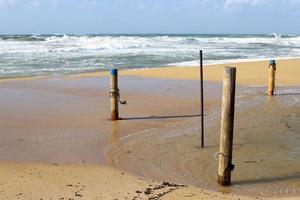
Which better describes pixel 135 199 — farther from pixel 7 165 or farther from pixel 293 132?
pixel 293 132

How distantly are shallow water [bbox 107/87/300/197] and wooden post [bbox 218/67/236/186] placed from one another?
0.57 feet

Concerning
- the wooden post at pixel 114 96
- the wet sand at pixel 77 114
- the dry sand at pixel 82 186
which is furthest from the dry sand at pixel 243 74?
the dry sand at pixel 82 186

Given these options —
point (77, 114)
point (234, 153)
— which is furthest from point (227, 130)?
point (77, 114)

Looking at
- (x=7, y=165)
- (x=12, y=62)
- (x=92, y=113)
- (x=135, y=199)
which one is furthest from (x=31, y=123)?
(x=12, y=62)

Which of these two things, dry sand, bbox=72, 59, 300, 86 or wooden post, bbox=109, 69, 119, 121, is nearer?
wooden post, bbox=109, 69, 119, 121

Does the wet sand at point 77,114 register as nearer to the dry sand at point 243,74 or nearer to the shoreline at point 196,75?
the shoreline at point 196,75

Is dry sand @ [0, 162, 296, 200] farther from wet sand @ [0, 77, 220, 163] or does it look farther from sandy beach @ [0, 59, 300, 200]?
wet sand @ [0, 77, 220, 163]

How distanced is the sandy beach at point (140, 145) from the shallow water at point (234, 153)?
0.01m

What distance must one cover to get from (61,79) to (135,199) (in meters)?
12.7

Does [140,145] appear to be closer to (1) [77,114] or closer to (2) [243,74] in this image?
(1) [77,114]

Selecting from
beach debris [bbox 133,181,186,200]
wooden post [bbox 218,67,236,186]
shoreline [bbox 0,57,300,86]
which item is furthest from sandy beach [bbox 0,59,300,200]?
shoreline [bbox 0,57,300,86]

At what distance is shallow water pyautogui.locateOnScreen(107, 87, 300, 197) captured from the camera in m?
6.30

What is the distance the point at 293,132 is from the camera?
29.7 ft

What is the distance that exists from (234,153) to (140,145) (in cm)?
157
